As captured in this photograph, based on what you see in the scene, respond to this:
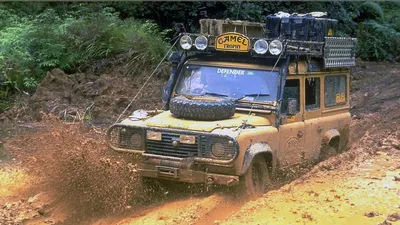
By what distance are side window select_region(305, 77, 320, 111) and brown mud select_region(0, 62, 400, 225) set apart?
86 cm

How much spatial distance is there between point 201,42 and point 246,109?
119 centimetres

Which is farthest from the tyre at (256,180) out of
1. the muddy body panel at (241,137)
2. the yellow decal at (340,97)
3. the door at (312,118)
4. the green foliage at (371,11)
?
the green foliage at (371,11)

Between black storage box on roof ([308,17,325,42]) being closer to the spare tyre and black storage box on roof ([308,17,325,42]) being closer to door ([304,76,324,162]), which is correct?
door ([304,76,324,162])

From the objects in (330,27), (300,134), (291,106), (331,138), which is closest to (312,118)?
(300,134)

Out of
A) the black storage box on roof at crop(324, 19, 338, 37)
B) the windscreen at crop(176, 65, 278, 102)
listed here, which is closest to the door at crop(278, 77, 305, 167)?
the windscreen at crop(176, 65, 278, 102)

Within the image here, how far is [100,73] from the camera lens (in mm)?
16266

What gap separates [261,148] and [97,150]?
206 centimetres

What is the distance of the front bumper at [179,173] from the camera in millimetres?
7207

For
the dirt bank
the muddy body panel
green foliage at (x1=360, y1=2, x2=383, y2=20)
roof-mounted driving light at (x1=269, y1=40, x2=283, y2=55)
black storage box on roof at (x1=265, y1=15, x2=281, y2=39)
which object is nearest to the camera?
the muddy body panel

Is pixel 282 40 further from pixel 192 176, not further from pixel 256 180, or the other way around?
pixel 192 176

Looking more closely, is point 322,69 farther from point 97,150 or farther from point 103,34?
point 103,34

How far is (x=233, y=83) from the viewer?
27.6 feet

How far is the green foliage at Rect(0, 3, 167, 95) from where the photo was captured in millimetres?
15484

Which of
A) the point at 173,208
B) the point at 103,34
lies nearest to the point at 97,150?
the point at 173,208
